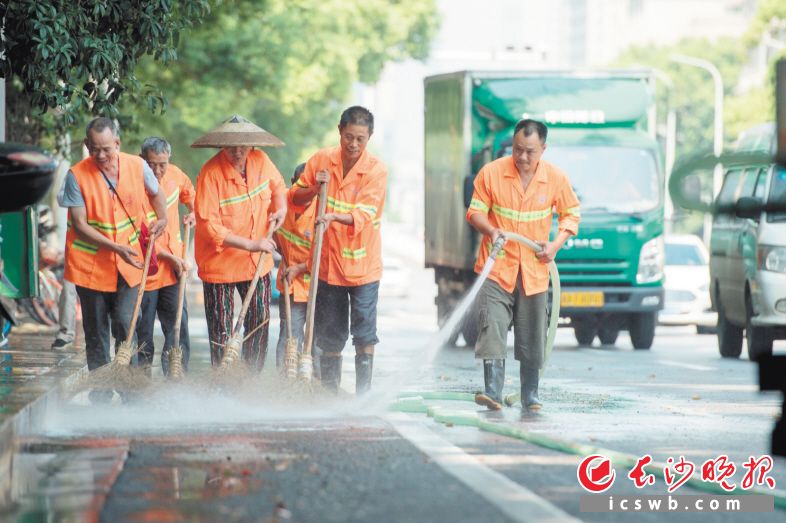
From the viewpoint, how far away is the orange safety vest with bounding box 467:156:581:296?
11.4 meters

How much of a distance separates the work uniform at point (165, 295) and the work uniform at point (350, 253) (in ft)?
3.53

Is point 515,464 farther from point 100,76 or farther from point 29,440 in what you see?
point 100,76

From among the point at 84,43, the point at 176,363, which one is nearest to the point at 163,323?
the point at 176,363

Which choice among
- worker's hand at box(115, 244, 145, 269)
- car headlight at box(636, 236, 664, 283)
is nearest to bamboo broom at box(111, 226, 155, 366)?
worker's hand at box(115, 244, 145, 269)

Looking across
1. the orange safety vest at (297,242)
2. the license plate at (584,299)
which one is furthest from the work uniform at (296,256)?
the license plate at (584,299)

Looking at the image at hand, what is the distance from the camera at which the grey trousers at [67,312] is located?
16.3 m

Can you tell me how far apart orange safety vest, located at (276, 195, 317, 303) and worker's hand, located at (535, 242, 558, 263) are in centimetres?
190

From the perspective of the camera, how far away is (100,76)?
12.9 m

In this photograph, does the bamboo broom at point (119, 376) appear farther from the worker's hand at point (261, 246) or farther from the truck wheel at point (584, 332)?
the truck wheel at point (584, 332)

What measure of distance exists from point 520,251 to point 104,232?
8.69ft

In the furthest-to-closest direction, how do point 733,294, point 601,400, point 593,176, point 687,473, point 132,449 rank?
point 593,176 < point 733,294 < point 601,400 < point 132,449 < point 687,473

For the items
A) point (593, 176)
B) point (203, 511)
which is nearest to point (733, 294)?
point (593, 176)

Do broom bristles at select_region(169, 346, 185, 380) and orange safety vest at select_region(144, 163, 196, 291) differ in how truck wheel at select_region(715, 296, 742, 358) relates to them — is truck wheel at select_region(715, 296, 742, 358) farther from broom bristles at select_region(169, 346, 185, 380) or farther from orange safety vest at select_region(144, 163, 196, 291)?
broom bristles at select_region(169, 346, 185, 380)

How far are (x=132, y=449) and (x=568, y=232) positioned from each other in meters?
3.85
